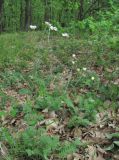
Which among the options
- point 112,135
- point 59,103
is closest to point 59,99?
point 59,103

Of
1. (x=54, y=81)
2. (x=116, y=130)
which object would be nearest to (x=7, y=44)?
(x=54, y=81)

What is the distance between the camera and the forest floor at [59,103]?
177 inches

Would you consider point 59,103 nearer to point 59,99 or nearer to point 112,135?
point 59,99

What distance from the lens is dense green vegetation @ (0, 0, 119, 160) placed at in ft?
14.7

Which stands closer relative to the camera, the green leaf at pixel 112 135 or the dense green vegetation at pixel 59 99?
the dense green vegetation at pixel 59 99

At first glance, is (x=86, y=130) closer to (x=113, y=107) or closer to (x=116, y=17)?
(x=113, y=107)

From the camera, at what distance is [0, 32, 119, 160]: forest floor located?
4.48 m

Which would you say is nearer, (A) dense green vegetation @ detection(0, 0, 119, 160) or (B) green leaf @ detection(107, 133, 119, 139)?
(A) dense green vegetation @ detection(0, 0, 119, 160)

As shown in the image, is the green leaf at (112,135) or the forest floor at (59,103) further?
the green leaf at (112,135)

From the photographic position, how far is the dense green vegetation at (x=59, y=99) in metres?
4.49

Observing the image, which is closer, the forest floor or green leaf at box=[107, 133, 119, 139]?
the forest floor

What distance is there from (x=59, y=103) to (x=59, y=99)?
157 mm

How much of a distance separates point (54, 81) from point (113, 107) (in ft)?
4.77

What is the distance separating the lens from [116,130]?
4.86 meters
